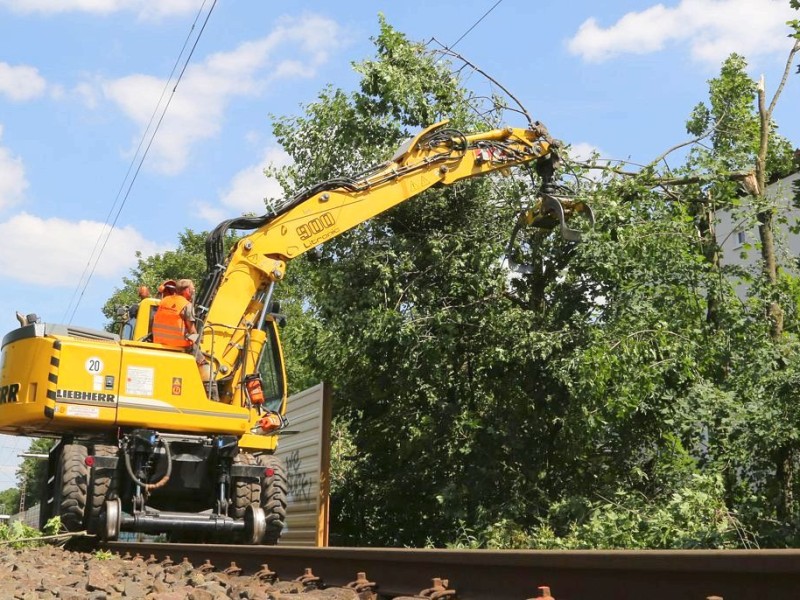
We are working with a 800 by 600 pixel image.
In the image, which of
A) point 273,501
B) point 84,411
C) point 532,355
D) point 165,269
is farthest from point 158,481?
point 165,269

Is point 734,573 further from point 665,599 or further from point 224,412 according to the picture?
point 224,412

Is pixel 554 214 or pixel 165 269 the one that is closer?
pixel 554 214

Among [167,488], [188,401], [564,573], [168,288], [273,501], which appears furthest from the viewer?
[168,288]

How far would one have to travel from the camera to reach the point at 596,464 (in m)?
13.7

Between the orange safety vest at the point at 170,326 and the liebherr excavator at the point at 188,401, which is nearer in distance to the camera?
the liebherr excavator at the point at 188,401

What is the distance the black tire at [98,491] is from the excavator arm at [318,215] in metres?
1.69

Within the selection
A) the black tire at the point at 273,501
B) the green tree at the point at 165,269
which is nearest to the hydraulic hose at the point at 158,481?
the black tire at the point at 273,501

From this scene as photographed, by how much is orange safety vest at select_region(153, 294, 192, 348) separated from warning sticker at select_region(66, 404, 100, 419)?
130cm

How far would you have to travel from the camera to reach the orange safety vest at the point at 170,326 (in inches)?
436

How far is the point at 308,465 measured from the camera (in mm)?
13750

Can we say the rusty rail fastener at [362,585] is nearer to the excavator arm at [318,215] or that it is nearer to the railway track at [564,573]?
the railway track at [564,573]

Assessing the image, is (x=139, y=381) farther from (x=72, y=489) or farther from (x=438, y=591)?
(x=438, y=591)

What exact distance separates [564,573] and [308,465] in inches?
416

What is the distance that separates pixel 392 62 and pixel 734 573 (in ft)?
42.7
